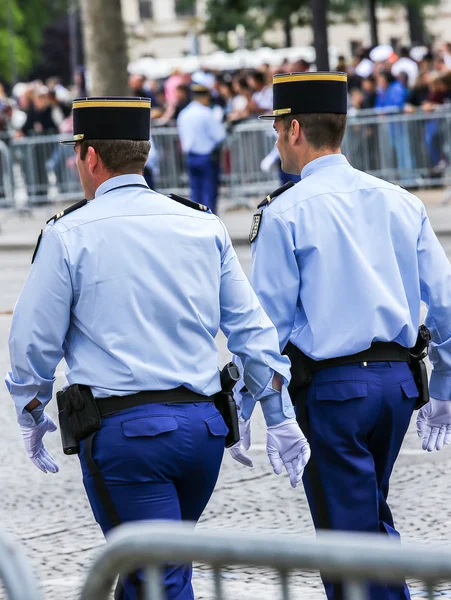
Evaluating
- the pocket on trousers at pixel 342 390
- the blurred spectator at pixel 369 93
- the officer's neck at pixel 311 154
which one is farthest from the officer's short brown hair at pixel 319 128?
the blurred spectator at pixel 369 93

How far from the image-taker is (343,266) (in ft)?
13.6

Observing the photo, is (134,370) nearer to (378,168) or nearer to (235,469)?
(235,469)

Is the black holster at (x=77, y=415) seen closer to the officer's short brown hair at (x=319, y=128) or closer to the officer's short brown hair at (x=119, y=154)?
the officer's short brown hair at (x=119, y=154)

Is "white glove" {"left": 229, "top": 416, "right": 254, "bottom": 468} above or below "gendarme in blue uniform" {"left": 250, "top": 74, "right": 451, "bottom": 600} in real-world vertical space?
below

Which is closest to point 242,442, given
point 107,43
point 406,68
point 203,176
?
point 203,176

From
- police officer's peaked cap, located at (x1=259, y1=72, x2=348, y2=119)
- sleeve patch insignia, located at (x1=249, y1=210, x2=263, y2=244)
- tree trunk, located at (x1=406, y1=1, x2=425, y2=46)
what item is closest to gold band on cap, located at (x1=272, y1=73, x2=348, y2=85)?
police officer's peaked cap, located at (x1=259, y1=72, x2=348, y2=119)

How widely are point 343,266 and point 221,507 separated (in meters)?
2.28

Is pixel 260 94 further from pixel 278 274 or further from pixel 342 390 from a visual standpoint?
pixel 342 390

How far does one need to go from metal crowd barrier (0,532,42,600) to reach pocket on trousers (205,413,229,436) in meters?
1.45

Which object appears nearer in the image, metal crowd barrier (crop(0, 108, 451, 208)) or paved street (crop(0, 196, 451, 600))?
paved street (crop(0, 196, 451, 600))

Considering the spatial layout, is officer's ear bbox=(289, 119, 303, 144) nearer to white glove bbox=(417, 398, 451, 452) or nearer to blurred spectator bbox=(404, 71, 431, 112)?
white glove bbox=(417, 398, 451, 452)

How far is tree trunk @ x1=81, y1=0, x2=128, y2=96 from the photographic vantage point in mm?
18953

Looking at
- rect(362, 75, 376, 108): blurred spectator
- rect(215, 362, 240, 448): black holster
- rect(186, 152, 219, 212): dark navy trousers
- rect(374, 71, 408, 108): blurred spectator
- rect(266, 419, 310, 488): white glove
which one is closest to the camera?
rect(215, 362, 240, 448): black holster

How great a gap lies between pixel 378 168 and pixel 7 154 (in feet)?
19.4
